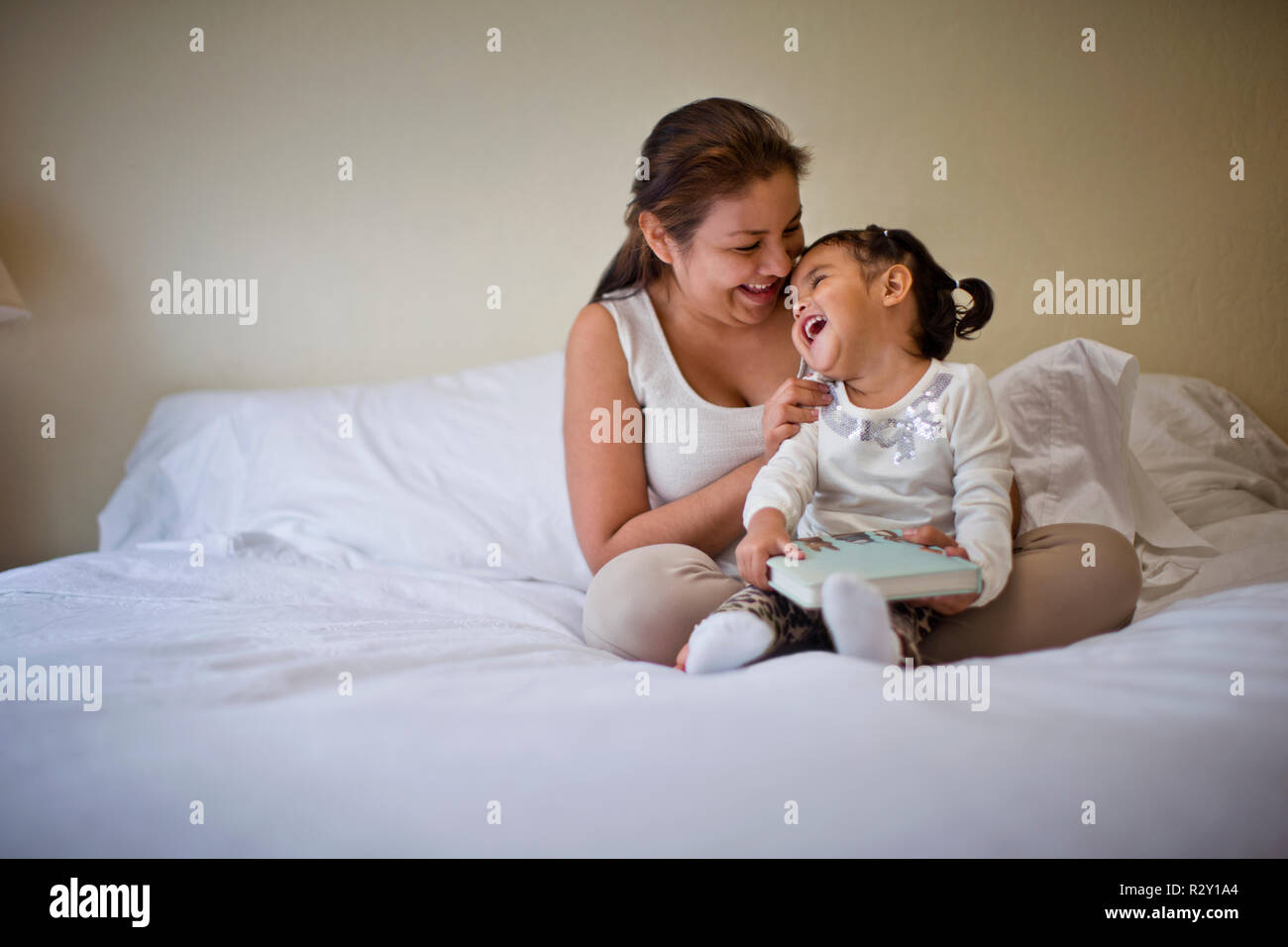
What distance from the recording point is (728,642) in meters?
0.70

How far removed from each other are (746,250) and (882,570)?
0.57 m

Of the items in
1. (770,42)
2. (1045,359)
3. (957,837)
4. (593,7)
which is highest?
(593,7)

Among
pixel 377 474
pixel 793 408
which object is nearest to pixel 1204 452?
pixel 793 408

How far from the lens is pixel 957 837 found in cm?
47

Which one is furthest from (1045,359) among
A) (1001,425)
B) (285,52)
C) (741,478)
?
(285,52)

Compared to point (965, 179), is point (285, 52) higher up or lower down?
higher up

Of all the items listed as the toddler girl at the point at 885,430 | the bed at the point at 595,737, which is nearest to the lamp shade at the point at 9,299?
the bed at the point at 595,737

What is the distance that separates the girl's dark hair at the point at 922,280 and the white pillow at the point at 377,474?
60 centimetres

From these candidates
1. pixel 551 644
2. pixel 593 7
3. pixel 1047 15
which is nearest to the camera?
pixel 551 644

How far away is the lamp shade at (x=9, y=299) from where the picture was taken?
161cm

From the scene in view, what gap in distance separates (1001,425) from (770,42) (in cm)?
119

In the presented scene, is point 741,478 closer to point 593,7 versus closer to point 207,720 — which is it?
point 207,720

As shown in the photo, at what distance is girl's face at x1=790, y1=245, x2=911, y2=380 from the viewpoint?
2.93ft

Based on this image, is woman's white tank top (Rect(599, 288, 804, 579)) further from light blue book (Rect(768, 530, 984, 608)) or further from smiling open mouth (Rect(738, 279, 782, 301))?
light blue book (Rect(768, 530, 984, 608))
